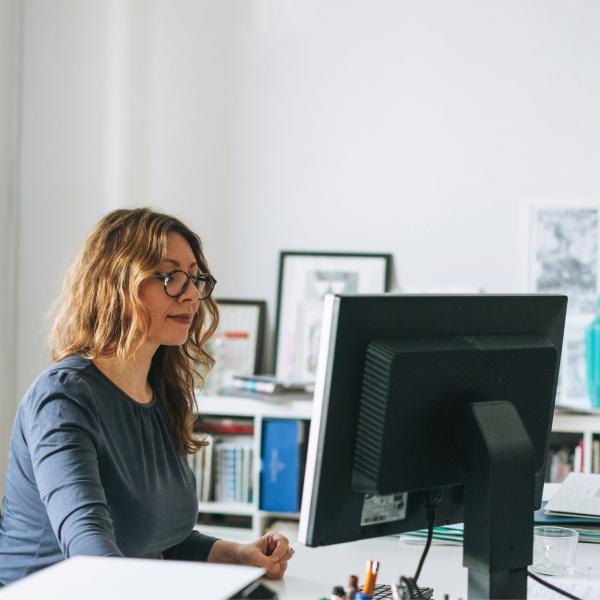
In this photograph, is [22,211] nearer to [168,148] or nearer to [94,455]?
[168,148]

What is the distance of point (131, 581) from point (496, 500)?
0.47 m

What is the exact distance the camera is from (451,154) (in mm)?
3438

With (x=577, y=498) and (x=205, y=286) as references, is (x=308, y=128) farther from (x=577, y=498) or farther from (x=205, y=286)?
(x=577, y=498)

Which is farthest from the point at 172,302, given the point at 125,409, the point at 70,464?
the point at 70,464

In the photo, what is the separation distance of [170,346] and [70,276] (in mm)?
259

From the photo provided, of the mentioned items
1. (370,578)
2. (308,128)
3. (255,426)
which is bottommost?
(255,426)

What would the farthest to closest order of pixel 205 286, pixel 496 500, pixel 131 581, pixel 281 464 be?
pixel 281 464 < pixel 205 286 < pixel 496 500 < pixel 131 581

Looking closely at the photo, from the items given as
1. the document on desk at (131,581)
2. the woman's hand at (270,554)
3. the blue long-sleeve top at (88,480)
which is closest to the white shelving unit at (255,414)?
the blue long-sleeve top at (88,480)

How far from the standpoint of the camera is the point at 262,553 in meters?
1.62

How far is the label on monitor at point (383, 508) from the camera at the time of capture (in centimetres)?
122

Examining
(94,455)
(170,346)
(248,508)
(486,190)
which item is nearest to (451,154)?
(486,190)

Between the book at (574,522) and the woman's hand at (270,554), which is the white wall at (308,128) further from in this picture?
the woman's hand at (270,554)

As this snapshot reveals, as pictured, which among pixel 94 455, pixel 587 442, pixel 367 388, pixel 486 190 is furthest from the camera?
pixel 486 190

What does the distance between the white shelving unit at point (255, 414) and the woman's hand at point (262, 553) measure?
1.44m
